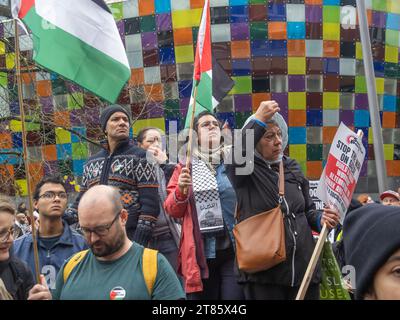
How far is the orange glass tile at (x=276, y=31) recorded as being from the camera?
12.3m

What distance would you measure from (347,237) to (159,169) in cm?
310

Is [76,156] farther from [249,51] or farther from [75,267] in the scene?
[75,267]

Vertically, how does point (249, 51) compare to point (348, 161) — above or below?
above

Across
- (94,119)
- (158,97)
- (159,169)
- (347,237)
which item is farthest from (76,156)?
(347,237)

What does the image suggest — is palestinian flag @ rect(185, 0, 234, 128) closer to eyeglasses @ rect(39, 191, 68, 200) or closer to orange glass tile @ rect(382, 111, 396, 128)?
eyeglasses @ rect(39, 191, 68, 200)

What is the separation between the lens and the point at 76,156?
1314 centimetres

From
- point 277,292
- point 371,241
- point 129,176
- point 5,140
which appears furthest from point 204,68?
point 5,140

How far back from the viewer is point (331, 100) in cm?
1259

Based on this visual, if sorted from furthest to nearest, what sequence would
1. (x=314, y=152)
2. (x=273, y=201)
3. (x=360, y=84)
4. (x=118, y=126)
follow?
1. (x=360, y=84)
2. (x=314, y=152)
3. (x=118, y=126)
4. (x=273, y=201)

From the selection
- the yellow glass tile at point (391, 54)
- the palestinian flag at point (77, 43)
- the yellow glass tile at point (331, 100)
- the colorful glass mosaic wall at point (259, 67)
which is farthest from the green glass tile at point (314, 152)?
the palestinian flag at point (77, 43)

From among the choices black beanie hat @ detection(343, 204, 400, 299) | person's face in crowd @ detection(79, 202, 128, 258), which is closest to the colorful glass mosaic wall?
person's face in crowd @ detection(79, 202, 128, 258)

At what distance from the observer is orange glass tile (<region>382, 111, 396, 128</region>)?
1309 cm

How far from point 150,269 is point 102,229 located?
0.93ft

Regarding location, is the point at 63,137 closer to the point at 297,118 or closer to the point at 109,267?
the point at 297,118
